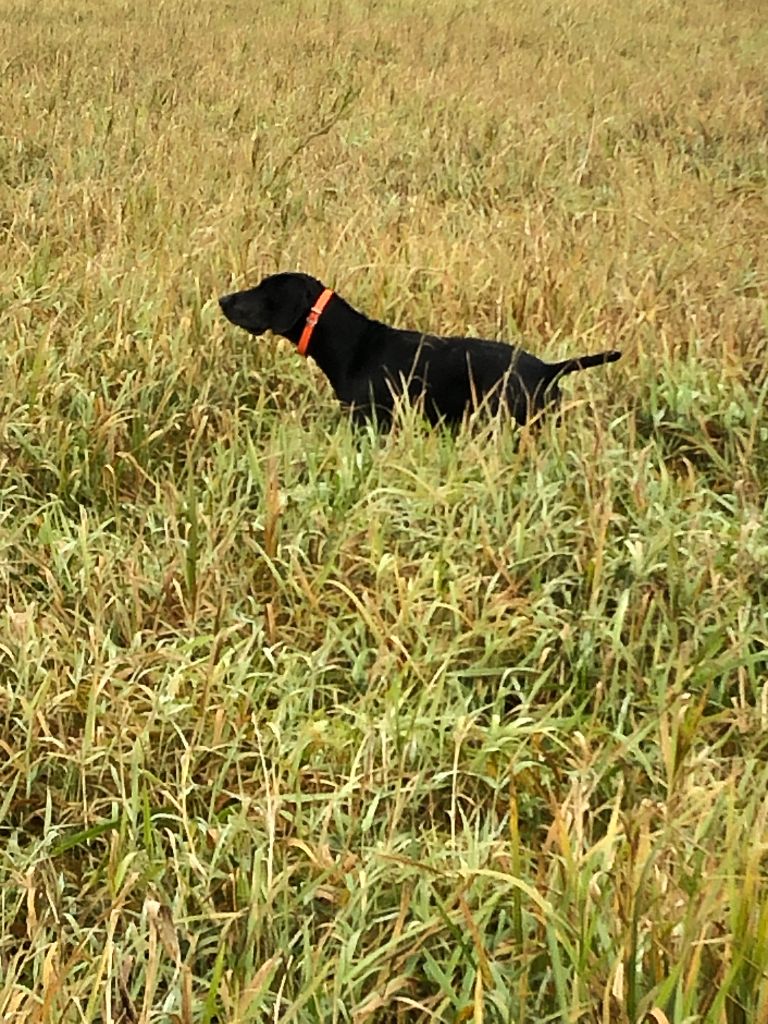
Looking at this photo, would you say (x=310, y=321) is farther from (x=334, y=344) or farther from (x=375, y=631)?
(x=375, y=631)

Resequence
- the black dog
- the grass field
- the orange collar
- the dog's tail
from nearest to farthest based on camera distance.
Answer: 1. the grass field
2. the dog's tail
3. the black dog
4. the orange collar

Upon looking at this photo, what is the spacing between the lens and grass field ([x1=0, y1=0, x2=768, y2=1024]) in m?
1.50

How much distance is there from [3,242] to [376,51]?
6.08 metres

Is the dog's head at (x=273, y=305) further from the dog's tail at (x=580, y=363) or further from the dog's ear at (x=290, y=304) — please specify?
the dog's tail at (x=580, y=363)

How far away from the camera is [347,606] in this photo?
238 centimetres

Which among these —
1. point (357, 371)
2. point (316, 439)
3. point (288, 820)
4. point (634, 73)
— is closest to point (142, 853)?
point (288, 820)

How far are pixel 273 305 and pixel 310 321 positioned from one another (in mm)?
164

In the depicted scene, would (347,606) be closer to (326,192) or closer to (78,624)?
(78,624)

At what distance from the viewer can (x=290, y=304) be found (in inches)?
146

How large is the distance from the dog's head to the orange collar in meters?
0.03

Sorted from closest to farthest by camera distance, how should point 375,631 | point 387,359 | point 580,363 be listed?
point 375,631 → point 580,363 → point 387,359

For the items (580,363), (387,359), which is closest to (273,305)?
(387,359)

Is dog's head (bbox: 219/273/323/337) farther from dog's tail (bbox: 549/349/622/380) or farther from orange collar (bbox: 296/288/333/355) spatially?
dog's tail (bbox: 549/349/622/380)

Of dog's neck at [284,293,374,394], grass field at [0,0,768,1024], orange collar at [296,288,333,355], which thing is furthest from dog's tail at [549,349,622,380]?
orange collar at [296,288,333,355]
